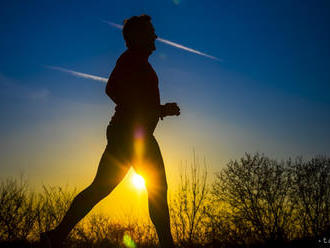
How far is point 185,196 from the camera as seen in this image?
1367cm

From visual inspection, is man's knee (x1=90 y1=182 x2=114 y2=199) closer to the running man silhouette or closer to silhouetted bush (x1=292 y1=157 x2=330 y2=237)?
the running man silhouette

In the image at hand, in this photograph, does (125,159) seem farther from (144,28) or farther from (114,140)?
(144,28)

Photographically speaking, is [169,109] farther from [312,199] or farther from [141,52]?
[312,199]

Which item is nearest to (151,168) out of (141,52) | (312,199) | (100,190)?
(100,190)

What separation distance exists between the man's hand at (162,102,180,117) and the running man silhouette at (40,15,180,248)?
0.15 metres

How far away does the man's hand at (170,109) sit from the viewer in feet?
8.36

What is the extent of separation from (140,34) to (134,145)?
0.97 meters

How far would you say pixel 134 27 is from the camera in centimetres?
252

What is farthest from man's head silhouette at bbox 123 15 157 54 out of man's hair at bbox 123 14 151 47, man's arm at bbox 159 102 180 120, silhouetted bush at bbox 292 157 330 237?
silhouetted bush at bbox 292 157 330 237

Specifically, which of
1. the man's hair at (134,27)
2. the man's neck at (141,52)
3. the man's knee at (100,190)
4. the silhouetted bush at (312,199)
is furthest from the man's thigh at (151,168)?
the silhouetted bush at (312,199)

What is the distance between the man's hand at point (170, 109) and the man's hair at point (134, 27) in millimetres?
632

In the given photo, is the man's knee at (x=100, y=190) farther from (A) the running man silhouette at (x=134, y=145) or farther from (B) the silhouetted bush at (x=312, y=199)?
(B) the silhouetted bush at (x=312, y=199)

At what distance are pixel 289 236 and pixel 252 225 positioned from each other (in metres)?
2.34

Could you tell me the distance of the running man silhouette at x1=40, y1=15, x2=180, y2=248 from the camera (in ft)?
7.44
